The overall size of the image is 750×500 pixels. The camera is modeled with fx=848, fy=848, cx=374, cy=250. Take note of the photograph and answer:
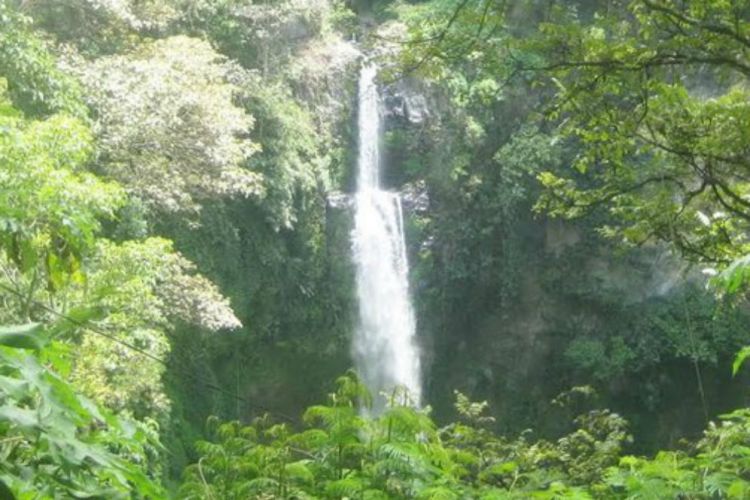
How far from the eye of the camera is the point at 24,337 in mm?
1059

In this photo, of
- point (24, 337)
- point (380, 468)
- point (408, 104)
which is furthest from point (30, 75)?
point (408, 104)

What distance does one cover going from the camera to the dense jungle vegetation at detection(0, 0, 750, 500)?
2.49 m

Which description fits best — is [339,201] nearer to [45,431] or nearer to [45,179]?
[45,179]

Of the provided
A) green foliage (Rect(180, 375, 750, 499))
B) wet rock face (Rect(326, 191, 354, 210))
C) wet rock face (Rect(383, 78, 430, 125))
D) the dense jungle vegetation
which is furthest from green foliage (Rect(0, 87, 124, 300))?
wet rock face (Rect(383, 78, 430, 125))

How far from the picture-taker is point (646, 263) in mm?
16094

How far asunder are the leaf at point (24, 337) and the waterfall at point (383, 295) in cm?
1532

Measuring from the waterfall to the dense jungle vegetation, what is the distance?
1.11ft

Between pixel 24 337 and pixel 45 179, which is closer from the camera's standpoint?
pixel 24 337

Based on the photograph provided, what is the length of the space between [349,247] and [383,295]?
1.19m

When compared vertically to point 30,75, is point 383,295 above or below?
below

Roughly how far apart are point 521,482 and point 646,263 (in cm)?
1347

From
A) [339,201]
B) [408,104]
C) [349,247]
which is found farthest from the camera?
[408,104]

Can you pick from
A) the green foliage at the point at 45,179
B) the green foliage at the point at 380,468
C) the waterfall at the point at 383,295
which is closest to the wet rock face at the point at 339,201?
the waterfall at the point at 383,295

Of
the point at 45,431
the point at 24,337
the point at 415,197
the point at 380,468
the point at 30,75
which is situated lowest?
the point at 415,197
